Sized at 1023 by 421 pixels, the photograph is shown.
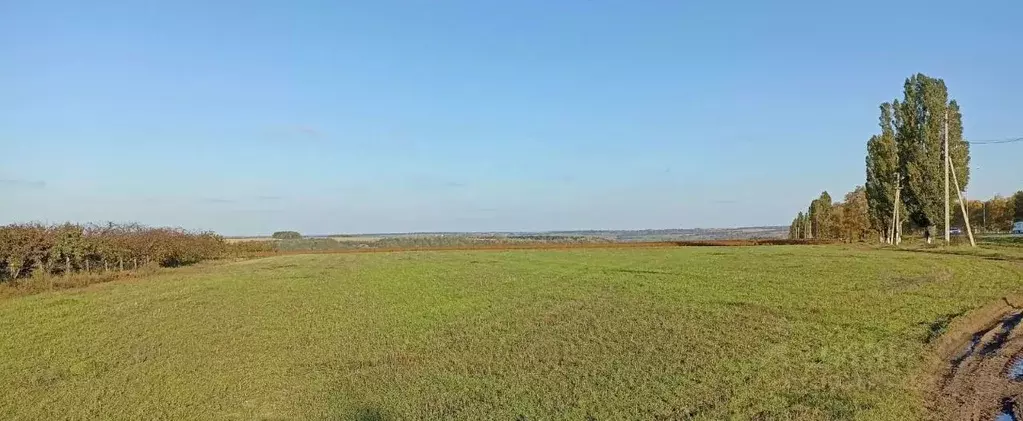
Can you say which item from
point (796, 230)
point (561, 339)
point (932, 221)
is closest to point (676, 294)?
point (561, 339)

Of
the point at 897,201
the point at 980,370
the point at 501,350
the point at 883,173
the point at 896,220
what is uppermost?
the point at 883,173

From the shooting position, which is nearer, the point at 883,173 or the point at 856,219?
the point at 883,173

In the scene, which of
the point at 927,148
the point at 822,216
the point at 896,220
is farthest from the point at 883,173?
the point at 822,216

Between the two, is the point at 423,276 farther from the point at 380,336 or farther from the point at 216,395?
the point at 216,395

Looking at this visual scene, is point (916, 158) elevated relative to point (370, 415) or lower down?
elevated

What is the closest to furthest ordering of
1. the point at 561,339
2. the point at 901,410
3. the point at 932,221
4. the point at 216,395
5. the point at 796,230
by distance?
the point at 901,410
the point at 216,395
the point at 561,339
the point at 932,221
the point at 796,230

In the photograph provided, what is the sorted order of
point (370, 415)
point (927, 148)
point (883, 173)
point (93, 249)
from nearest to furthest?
point (370, 415) → point (93, 249) → point (927, 148) → point (883, 173)

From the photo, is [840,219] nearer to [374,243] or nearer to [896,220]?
[896,220]

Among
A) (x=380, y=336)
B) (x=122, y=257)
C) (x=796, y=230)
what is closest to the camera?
(x=380, y=336)
